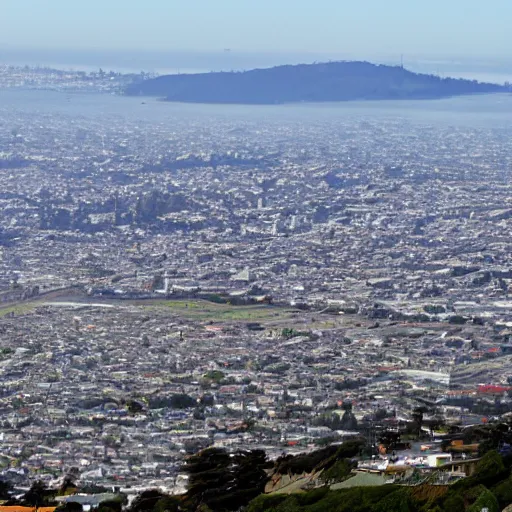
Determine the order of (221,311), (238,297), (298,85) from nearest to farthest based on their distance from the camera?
(221,311), (238,297), (298,85)

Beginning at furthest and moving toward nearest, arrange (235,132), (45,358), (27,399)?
1. (235,132)
2. (45,358)
3. (27,399)

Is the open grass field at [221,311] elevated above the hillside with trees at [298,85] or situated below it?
below

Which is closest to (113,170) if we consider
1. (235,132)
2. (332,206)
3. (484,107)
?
(332,206)

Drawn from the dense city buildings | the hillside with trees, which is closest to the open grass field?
the dense city buildings

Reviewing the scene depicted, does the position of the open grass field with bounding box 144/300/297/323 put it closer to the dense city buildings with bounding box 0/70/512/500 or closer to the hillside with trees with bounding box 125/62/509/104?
the dense city buildings with bounding box 0/70/512/500

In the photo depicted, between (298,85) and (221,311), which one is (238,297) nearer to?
(221,311)

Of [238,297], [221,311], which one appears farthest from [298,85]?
[221,311]

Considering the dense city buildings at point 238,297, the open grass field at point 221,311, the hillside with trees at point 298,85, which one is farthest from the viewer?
the hillside with trees at point 298,85

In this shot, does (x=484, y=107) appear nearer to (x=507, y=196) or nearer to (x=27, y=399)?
(x=507, y=196)

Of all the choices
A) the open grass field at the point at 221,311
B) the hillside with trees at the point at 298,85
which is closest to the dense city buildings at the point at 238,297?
the open grass field at the point at 221,311

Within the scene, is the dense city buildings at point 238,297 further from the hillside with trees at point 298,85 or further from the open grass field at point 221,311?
the hillside with trees at point 298,85

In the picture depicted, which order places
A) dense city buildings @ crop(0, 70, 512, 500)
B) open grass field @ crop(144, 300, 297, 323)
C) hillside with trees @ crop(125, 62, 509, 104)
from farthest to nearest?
hillside with trees @ crop(125, 62, 509, 104)
open grass field @ crop(144, 300, 297, 323)
dense city buildings @ crop(0, 70, 512, 500)
